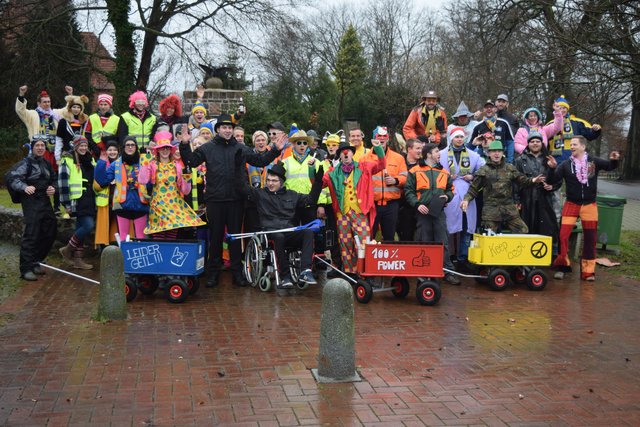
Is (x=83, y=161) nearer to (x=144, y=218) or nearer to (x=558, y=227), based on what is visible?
(x=144, y=218)

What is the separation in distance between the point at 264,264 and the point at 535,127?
5.48 metres

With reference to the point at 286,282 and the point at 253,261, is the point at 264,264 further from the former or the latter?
the point at 286,282

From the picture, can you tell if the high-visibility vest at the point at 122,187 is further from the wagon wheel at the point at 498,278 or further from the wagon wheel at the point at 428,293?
the wagon wheel at the point at 498,278

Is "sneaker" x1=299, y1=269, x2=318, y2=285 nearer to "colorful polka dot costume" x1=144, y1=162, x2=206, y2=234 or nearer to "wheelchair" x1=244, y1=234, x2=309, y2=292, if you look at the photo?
"wheelchair" x1=244, y1=234, x2=309, y2=292

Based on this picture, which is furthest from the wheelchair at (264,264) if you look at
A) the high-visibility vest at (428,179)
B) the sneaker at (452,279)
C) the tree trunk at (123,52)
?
the tree trunk at (123,52)

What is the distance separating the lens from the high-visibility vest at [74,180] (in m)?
10.8

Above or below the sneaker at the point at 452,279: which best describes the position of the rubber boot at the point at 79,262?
above

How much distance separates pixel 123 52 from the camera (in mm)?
25688

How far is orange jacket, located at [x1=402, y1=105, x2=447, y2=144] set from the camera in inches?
492

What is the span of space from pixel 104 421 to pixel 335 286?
2.16m

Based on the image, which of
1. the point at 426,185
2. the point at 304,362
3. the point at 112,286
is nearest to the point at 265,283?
the point at 112,286

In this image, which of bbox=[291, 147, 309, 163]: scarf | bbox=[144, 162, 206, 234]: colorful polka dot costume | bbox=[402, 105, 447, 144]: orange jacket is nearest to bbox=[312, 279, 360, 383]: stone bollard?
bbox=[144, 162, 206, 234]: colorful polka dot costume

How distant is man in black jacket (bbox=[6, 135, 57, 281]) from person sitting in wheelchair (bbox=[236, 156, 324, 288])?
2.87m

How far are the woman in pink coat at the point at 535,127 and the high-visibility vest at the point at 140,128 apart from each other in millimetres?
6179
